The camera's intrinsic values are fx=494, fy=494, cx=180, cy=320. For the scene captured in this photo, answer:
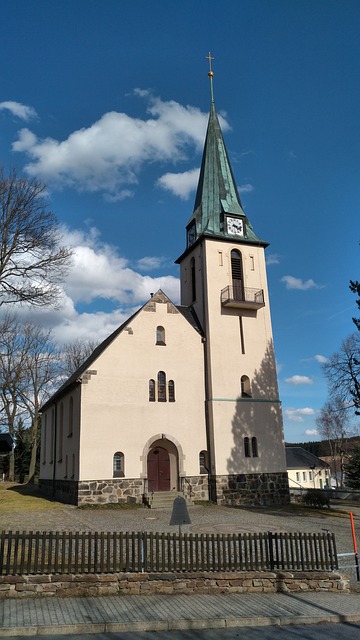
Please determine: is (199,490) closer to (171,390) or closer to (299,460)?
(171,390)

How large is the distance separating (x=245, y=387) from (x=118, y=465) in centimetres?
839

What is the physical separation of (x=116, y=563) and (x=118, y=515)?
11.3m

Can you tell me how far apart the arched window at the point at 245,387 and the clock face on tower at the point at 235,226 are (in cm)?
894

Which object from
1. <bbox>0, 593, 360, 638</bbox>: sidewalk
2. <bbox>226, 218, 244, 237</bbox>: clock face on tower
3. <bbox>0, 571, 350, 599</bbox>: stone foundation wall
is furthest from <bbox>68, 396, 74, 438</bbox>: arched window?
<bbox>0, 593, 360, 638</bbox>: sidewalk

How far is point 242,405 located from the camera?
27.3 metres

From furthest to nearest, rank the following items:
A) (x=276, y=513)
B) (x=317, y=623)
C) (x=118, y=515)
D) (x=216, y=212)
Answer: (x=216, y=212)
(x=276, y=513)
(x=118, y=515)
(x=317, y=623)

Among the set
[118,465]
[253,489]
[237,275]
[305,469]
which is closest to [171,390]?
[118,465]

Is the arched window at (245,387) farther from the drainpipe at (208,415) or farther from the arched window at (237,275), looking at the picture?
the arched window at (237,275)

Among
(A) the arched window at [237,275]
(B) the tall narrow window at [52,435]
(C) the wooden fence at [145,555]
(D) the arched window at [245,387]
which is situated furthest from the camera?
(B) the tall narrow window at [52,435]

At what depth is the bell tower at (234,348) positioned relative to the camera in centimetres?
2633

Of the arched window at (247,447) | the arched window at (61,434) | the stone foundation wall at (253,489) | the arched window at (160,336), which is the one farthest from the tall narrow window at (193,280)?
the stone foundation wall at (253,489)

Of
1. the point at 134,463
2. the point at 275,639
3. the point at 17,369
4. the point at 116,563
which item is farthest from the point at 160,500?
the point at 17,369

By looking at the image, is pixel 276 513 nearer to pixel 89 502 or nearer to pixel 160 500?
pixel 160 500

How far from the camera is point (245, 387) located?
92.2ft
